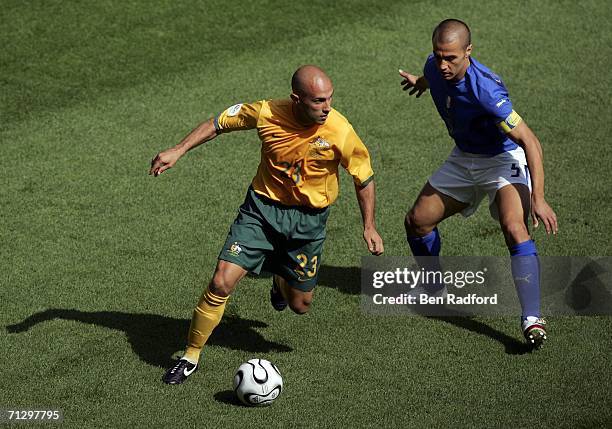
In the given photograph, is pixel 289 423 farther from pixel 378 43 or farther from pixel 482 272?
pixel 378 43

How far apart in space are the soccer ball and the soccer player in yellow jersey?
0.54m

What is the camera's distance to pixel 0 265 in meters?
10.5

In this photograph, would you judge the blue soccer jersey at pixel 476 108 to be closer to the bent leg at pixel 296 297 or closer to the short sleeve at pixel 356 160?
the short sleeve at pixel 356 160

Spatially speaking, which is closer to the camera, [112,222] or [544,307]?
[544,307]

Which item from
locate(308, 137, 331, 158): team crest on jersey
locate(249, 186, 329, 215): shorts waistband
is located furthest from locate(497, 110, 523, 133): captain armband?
locate(249, 186, 329, 215): shorts waistband

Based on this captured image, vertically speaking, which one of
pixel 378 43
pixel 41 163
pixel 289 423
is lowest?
pixel 289 423

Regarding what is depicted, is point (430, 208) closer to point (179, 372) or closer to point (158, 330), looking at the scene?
point (158, 330)

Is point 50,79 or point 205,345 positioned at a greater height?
point 50,79

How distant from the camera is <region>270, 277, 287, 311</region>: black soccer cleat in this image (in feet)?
32.1

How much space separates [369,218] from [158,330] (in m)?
2.17

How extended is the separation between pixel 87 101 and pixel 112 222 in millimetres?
2901

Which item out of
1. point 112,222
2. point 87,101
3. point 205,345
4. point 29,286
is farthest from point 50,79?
point 205,345

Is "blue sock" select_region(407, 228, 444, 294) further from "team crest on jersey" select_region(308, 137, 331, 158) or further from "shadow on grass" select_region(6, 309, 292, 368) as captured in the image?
"team crest on jersey" select_region(308, 137, 331, 158)

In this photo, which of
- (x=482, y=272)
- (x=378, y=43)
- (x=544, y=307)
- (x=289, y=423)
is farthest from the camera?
(x=378, y=43)
